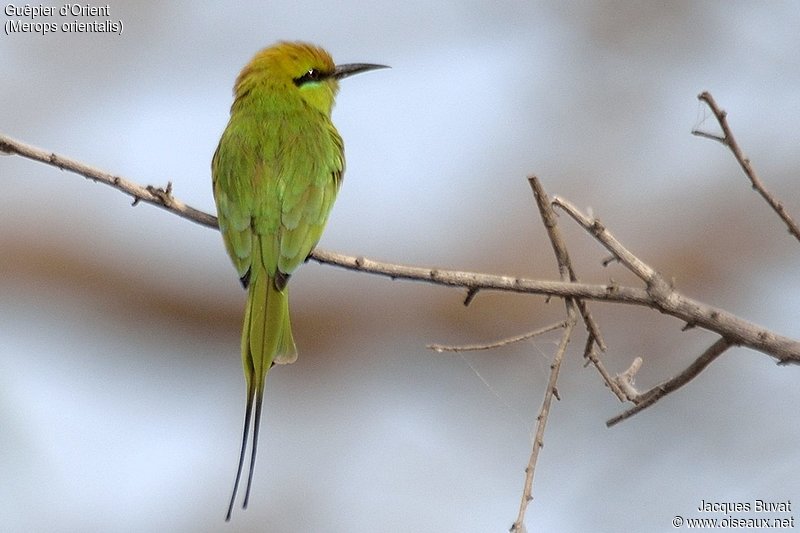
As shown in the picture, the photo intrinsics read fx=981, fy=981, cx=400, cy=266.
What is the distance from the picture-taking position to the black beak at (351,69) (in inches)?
107

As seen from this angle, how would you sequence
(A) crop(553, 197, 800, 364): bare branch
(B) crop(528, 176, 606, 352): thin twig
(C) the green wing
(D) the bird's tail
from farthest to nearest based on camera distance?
1. (C) the green wing
2. (D) the bird's tail
3. (B) crop(528, 176, 606, 352): thin twig
4. (A) crop(553, 197, 800, 364): bare branch

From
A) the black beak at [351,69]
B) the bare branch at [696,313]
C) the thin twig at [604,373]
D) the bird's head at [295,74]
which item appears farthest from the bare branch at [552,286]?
the black beak at [351,69]

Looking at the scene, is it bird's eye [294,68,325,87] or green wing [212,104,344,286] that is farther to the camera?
bird's eye [294,68,325,87]

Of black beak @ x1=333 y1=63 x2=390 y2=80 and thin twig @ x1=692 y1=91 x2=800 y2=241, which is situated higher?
black beak @ x1=333 y1=63 x2=390 y2=80

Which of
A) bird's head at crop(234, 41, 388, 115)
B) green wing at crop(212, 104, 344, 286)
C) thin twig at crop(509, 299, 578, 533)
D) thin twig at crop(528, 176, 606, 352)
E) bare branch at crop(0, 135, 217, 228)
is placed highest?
bird's head at crop(234, 41, 388, 115)

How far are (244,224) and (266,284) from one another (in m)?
0.15

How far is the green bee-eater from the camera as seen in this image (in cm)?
202

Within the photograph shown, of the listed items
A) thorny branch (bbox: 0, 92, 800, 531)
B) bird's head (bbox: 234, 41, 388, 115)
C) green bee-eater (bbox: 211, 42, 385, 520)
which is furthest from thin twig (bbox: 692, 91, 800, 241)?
bird's head (bbox: 234, 41, 388, 115)

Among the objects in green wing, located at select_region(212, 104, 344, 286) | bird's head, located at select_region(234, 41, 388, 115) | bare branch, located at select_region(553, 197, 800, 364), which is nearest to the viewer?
bare branch, located at select_region(553, 197, 800, 364)

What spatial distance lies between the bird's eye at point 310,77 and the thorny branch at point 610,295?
3.22ft

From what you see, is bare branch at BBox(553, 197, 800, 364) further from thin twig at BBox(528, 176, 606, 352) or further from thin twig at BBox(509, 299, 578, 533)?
thin twig at BBox(509, 299, 578, 533)

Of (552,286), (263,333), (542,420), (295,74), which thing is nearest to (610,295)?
(552,286)

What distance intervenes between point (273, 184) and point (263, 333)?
39 cm

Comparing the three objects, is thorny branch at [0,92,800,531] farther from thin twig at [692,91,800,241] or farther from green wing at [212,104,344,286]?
green wing at [212,104,344,286]
